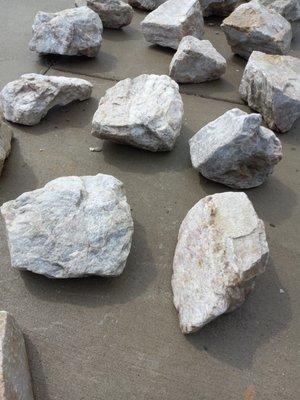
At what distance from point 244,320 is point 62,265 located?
826 mm

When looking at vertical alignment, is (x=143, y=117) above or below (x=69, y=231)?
above

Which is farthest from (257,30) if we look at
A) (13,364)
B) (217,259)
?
(13,364)

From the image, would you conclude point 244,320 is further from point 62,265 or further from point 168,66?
point 168,66

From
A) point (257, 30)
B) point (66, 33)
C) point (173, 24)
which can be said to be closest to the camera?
point (66, 33)

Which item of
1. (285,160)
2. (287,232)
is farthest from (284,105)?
(287,232)

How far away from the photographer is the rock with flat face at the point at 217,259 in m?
1.86

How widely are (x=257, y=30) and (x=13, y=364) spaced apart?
299 centimetres

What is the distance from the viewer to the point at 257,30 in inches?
141

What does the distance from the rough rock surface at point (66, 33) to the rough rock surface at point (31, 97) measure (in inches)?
24.8

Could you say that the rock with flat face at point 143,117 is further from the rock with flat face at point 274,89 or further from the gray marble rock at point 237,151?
the rock with flat face at point 274,89

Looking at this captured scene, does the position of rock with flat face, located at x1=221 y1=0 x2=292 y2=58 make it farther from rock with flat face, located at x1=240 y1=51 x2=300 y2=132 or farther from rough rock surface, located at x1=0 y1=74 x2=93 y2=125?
rough rock surface, located at x1=0 y1=74 x2=93 y2=125

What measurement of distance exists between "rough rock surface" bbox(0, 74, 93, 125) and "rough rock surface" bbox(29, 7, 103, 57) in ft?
2.07

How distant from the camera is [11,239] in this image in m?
2.06

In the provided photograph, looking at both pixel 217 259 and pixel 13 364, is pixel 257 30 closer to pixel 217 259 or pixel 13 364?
pixel 217 259
